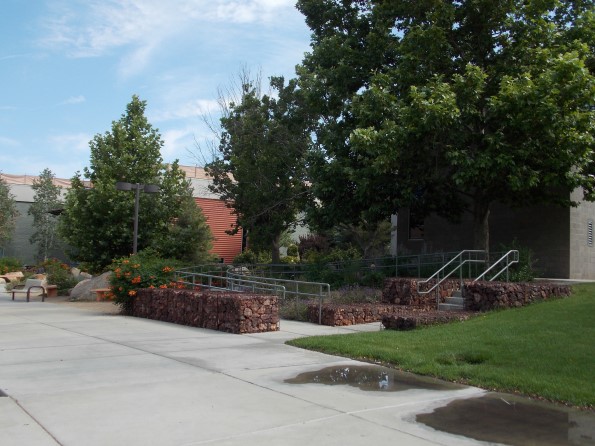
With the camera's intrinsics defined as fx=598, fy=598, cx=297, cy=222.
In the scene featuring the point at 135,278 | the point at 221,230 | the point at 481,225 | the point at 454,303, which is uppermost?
the point at 221,230

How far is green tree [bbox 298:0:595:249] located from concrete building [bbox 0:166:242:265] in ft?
71.1

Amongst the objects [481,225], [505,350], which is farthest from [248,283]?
[505,350]

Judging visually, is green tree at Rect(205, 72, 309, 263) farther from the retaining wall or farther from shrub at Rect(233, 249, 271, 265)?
the retaining wall

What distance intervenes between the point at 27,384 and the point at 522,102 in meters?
12.9

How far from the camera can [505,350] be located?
988 cm

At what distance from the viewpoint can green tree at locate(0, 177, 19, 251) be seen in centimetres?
3941

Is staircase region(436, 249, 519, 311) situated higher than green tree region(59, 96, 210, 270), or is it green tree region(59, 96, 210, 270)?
green tree region(59, 96, 210, 270)

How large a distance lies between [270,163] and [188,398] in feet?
62.1

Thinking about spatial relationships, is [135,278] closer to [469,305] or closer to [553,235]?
[469,305]

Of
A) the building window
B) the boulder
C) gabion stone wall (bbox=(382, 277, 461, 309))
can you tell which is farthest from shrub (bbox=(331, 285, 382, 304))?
the boulder

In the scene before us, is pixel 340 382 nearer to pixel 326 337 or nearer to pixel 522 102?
pixel 326 337

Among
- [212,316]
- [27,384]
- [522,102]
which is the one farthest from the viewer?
[522,102]

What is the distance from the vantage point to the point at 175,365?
9.29 meters

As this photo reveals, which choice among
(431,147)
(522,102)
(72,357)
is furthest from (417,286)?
(72,357)
